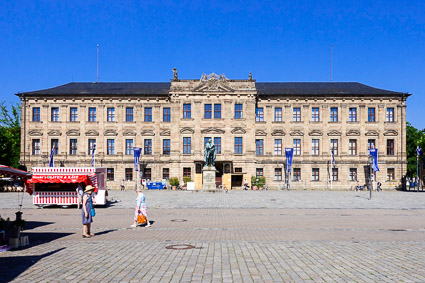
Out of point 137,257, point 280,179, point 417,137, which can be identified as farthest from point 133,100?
point 417,137

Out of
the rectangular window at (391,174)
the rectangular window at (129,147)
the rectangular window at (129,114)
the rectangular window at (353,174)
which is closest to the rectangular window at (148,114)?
the rectangular window at (129,114)

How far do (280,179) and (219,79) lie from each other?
52.2 feet

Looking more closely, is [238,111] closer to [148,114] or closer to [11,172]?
[148,114]

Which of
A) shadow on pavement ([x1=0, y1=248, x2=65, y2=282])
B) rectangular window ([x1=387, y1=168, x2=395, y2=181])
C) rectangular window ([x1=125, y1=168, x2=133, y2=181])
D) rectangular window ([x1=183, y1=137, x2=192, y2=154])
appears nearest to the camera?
shadow on pavement ([x1=0, y1=248, x2=65, y2=282])

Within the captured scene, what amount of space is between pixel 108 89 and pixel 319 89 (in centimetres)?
3070

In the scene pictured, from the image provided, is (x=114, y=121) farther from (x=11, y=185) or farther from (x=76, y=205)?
(x=76, y=205)

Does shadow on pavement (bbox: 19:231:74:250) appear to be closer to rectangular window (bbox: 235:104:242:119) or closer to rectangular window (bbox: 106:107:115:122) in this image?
rectangular window (bbox: 235:104:242:119)

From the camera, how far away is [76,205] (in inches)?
1131

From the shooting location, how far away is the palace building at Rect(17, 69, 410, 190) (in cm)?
5778

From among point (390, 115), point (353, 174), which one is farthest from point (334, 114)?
point (353, 174)

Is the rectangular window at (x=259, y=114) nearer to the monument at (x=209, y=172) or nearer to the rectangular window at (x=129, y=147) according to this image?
the monument at (x=209, y=172)

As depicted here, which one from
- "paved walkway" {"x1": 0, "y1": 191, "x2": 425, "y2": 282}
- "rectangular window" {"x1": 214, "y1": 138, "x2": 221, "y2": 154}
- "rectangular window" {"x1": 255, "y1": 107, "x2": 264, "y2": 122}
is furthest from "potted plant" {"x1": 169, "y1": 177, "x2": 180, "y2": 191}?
"paved walkway" {"x1": 0, "y1": 191, "x2": 425, "y2": 282}

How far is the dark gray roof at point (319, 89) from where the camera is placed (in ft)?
193

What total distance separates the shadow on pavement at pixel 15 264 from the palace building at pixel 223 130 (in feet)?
153
